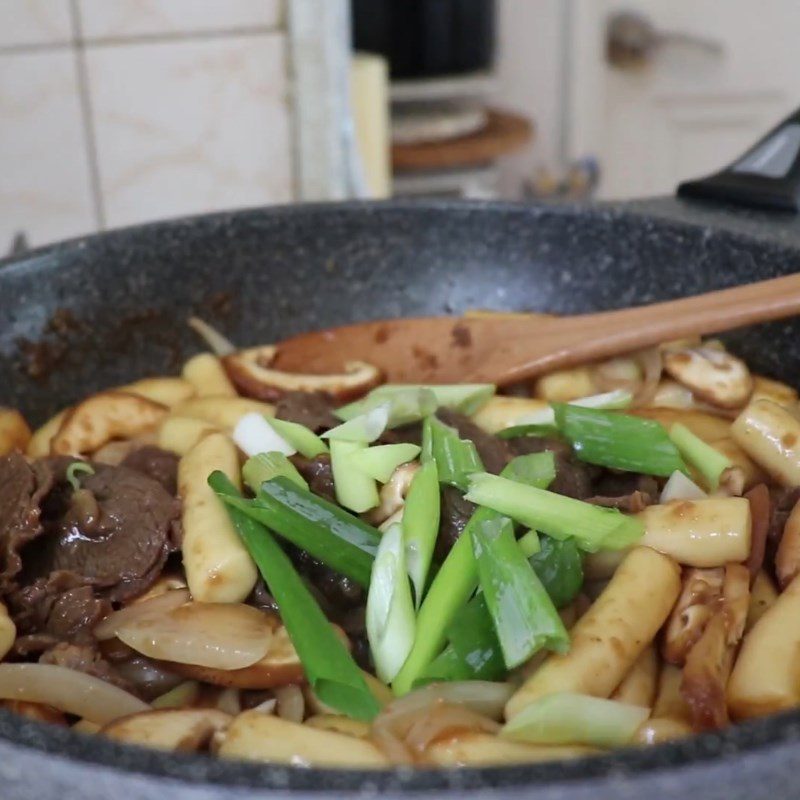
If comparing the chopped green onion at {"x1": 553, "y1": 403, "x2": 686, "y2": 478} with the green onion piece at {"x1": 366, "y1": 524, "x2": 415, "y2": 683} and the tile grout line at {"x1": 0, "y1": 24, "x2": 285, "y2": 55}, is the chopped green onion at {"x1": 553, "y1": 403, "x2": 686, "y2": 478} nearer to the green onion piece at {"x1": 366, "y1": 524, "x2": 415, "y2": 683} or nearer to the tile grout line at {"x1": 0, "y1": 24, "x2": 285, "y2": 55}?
the green onion piece at {"x1": 366, "y1": 524, "x2": 415, "y2": 683}

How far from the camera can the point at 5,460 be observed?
2.84ft

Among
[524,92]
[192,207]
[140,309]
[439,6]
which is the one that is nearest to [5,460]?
[140,309]

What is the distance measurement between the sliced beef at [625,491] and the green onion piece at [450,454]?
0.10 metres

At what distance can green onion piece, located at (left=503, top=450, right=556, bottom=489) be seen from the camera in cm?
82

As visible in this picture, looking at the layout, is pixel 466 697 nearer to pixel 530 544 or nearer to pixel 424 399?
pixel 530 544

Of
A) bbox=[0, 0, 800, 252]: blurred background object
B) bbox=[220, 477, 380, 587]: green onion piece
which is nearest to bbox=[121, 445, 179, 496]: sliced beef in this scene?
bbox=[220, 477, 380, 587]: green onion piece

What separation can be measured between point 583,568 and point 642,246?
0.49 meters

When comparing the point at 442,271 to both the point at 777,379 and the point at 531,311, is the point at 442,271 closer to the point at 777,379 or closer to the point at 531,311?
the point at 531,311

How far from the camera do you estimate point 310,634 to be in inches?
27.3

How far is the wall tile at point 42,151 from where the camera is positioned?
1.45 meters

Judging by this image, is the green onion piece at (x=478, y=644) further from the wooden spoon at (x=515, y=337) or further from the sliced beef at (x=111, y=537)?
the wooden spoon at (x=515, y=337)

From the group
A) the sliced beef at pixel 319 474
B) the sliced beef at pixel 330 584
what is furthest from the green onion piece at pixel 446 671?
the sliced beef at pixel 319 474

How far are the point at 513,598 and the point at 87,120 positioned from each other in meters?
1.10

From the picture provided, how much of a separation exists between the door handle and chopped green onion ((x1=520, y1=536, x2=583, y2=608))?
2432mm
